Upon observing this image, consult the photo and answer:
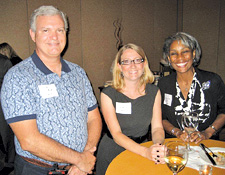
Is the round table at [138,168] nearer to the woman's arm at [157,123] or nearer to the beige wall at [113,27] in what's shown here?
the woman's arm at [157,123]

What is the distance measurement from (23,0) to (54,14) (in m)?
3.32

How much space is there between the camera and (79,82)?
1747mm

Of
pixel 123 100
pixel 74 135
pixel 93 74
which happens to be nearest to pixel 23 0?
pixel 93 74

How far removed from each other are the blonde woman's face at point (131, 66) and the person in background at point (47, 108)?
53 centimetres

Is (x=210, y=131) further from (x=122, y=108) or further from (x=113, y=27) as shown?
(x=113, y=27)

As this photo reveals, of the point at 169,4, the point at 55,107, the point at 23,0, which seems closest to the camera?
the point at 55,107

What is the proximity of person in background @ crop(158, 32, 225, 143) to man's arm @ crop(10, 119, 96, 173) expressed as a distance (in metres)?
1.10

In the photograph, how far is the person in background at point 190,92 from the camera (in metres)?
2.19

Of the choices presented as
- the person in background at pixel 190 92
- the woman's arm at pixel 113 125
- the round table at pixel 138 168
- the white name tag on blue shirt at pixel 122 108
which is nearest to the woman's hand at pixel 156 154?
the round table at pixel 138 168

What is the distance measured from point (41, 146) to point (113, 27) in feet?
14.6

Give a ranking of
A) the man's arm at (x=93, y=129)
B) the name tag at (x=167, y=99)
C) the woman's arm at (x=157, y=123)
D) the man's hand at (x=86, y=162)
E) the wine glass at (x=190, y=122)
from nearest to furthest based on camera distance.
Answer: the man's hand at (x=86, y=162) → the wine glass at (x=190, y=122) → the man's arm at (x=93, y=129) → the woman's arm at (x=157, y=123) → the name tag at (x=167, y=99)

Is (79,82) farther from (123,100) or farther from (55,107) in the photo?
(123,100)

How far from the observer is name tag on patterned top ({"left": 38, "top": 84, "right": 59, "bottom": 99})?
4.69ft

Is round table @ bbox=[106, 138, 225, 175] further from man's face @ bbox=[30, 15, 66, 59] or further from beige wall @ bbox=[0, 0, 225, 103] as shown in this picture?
beige wall @ bbox=[0, 0, 225, 103]
